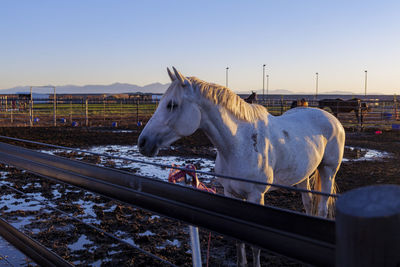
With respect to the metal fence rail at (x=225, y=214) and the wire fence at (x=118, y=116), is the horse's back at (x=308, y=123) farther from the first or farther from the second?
the wire fence at (x=118, y=116)

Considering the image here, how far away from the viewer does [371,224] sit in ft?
1.70

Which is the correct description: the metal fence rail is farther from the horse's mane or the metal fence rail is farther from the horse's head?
the horse's mane

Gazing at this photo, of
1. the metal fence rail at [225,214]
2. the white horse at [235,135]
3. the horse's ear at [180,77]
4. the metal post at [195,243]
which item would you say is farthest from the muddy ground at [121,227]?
the metal fence rail at [225,214]

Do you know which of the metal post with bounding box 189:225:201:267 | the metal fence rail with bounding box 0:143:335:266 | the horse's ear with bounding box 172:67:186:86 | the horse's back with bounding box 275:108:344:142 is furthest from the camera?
the horse's back with bounding box 275:108:344:142

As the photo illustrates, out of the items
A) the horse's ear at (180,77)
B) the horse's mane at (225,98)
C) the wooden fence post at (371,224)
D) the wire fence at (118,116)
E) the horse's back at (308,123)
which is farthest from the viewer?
the wire fence at (118,116)

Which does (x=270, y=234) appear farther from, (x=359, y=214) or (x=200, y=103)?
(x=200, y=103)

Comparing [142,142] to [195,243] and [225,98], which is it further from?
[195,243]

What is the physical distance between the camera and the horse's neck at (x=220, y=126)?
2.69 meters

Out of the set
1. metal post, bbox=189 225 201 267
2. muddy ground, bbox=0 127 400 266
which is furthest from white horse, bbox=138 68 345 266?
muddy ground, bbox=0 127 400 266

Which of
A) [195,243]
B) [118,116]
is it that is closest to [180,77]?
[195,243]

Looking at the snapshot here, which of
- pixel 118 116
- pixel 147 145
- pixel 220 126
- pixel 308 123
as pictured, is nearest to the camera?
pixel 147 145

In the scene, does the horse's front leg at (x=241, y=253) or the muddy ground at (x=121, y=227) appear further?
the muddy ground at (x=121, y=227)

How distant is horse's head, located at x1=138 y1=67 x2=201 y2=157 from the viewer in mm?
2518

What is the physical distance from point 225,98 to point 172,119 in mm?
487
